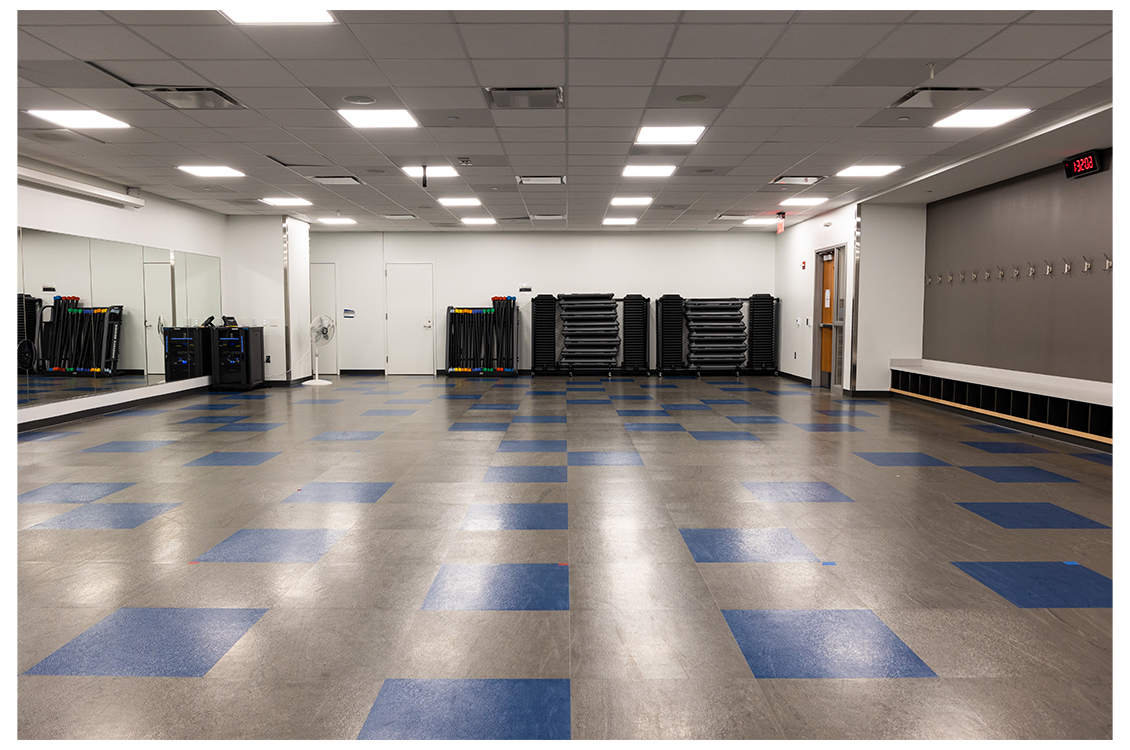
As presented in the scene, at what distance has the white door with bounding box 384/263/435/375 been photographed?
14984 mm

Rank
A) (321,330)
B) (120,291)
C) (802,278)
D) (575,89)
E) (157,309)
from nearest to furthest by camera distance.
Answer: (575,89)
(120,291)
(157,309)
(321,330)
(802,278)

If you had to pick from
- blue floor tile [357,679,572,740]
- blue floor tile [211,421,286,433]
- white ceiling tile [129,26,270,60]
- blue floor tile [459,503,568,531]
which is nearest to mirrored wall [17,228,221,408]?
blue floor tile [211,421,286,433]

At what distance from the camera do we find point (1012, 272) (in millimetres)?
8328

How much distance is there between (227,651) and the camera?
2693 mm

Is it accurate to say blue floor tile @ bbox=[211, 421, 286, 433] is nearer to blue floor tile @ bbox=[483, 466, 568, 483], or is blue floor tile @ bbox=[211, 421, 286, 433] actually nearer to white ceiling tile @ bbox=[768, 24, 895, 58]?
blue floor tile @ bbox=[483, 466, 568, 483]

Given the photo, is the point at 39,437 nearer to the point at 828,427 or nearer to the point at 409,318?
the point at 409,318

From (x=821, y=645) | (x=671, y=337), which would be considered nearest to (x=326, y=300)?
(x=671, y=337)

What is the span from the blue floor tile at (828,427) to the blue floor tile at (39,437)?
8.67m

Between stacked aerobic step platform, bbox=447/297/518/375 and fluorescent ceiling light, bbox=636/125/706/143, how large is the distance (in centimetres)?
793

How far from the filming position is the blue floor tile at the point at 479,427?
775 cm

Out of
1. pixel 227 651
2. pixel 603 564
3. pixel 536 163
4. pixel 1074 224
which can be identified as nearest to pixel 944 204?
pixel 1074 224

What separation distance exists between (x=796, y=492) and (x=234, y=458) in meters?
5.17

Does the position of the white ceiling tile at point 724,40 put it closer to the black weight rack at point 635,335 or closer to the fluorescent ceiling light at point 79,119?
the fluorescent ceiling light at point 79,119

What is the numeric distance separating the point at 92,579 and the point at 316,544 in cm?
112
